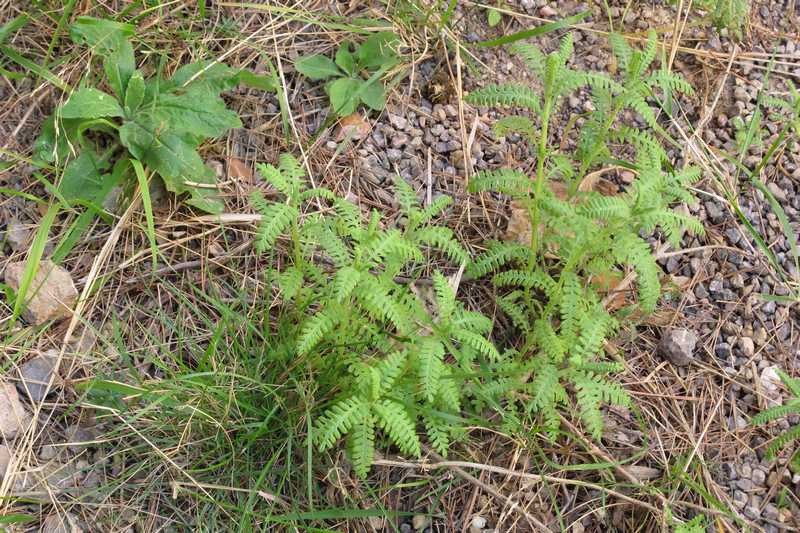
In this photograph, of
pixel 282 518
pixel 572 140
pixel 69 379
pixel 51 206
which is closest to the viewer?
pixel 282 518

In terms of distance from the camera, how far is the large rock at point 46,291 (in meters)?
2.21

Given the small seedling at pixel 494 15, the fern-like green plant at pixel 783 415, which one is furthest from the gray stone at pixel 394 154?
the fern-like green plant at pixel 783 415

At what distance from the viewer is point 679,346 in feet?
8.17

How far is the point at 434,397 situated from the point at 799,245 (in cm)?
165

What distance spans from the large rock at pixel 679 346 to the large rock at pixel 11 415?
200cm

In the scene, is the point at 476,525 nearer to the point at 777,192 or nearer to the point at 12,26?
the point at 777,192

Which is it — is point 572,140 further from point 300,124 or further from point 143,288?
point 143,288

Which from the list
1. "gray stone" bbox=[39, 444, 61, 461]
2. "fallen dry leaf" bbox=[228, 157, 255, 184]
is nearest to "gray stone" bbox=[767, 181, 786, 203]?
"fallen dry leaf" bbox=[228, 157, 255, 184]

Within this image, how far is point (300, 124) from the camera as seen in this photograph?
264 centimetres

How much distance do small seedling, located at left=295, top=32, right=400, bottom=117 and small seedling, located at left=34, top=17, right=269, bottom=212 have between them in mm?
372

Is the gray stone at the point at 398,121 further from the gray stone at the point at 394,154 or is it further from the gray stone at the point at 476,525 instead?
the gray stone at the point at 476,525

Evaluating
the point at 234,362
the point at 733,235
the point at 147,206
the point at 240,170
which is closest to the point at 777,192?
the point at 733,235

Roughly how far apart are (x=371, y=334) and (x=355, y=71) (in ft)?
3.47

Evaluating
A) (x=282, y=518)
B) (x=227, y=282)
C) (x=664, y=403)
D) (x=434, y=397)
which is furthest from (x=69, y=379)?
(x=664, y=403)
